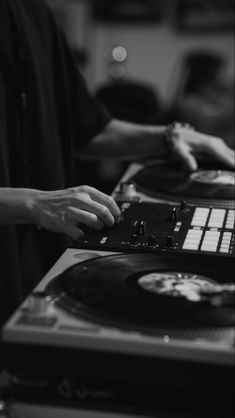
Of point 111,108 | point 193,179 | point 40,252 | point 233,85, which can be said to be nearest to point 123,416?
point 193,179

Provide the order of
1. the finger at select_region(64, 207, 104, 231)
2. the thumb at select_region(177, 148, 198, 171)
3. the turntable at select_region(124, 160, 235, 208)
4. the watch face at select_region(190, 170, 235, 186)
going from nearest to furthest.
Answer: the finger at select_region(64, 207, 104, 231), the turntable at select_region(124, 160, 235, 208), the watch face at select_region(190, 170, 235, 186), the thumb at select_region(177, 148, 198, 171)

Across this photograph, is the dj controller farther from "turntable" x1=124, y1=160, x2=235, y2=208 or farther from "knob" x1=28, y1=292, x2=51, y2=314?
"turntable" x1=124, y1=160, x2=235, y2=208

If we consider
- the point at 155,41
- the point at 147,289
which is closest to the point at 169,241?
the point at 147,289

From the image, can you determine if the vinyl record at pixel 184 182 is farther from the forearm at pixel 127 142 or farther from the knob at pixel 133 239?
the knob at pixel 133 239

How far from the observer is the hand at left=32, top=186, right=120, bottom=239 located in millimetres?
1292

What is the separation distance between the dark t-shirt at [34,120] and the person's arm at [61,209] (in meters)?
0.39

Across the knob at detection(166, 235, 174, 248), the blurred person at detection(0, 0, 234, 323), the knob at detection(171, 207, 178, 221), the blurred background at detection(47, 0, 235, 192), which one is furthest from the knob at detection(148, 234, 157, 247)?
the blurred background at detection(47, 0, 235, 192)

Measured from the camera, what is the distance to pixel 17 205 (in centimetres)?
134

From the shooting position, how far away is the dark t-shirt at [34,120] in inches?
71.1

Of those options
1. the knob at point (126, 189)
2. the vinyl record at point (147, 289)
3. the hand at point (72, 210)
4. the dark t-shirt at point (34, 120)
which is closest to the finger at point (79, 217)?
the hand at point (72, 210)

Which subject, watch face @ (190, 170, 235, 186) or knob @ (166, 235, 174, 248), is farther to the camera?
watch face @ (190, 170, 235, 186)

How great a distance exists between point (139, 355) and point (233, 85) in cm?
433

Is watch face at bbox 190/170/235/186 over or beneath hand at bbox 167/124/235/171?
beneath

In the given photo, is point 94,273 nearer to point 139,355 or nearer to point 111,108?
point 139,355
